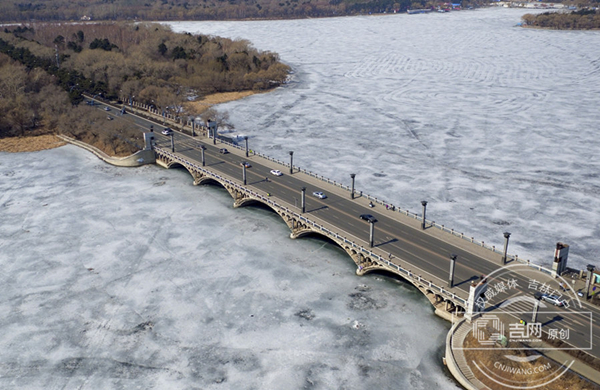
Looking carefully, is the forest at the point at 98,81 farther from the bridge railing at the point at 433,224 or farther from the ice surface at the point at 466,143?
the bridge railing at the point at 433,224

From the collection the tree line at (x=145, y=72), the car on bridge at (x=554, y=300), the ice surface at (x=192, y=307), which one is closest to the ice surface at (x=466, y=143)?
the tree line at (x=145, y=72)

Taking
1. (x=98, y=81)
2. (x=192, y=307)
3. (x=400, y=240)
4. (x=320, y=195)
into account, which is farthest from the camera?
(x=98, y=81)

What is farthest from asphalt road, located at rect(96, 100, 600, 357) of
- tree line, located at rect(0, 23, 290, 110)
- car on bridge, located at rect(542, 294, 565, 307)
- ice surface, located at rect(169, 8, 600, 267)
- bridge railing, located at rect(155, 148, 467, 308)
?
tree line, located at rect(0, 23, 290, 110)

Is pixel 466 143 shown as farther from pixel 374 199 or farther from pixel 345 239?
pixel 345 239

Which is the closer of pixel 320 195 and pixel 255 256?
pixel 255 256

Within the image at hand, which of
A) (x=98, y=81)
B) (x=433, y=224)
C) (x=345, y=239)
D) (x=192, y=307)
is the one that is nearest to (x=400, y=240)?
(x=433, y=224)

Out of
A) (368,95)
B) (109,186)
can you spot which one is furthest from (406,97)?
(109,186)

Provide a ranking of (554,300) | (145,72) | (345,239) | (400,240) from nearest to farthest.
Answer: (554,300), (345,239), (400,240), (145,72)
